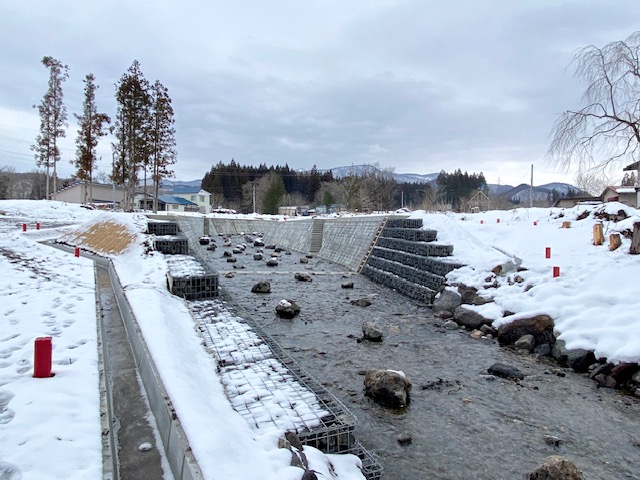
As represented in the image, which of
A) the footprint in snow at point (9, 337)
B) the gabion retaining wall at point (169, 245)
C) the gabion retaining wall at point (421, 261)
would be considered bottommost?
the footprint in snow at point (9, 337)

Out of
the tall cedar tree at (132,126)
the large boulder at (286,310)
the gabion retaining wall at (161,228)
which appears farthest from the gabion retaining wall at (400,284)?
the tall cedar tree at (132,126)

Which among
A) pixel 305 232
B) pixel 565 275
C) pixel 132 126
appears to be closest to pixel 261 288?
pixel 565 275

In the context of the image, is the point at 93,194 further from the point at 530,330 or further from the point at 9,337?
the point at 530,330

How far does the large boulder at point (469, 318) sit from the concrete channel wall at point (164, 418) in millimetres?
6808

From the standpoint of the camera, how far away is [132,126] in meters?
32.0

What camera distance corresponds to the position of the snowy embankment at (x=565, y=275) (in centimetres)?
660

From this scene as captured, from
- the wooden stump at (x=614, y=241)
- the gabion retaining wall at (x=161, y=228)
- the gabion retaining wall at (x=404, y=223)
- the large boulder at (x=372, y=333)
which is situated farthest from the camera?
the gabion retaining wall at (x=404, y=223)

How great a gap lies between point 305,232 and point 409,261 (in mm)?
13805

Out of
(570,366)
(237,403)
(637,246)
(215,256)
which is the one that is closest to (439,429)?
(237,403)

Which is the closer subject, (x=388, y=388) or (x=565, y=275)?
(x=388, y=388)

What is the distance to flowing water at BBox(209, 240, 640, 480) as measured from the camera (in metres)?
4.08

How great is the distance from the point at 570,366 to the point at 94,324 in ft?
25.8

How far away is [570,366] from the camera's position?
6.53m

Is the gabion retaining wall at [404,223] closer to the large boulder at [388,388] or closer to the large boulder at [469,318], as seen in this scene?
the large boulder at [469,318]
